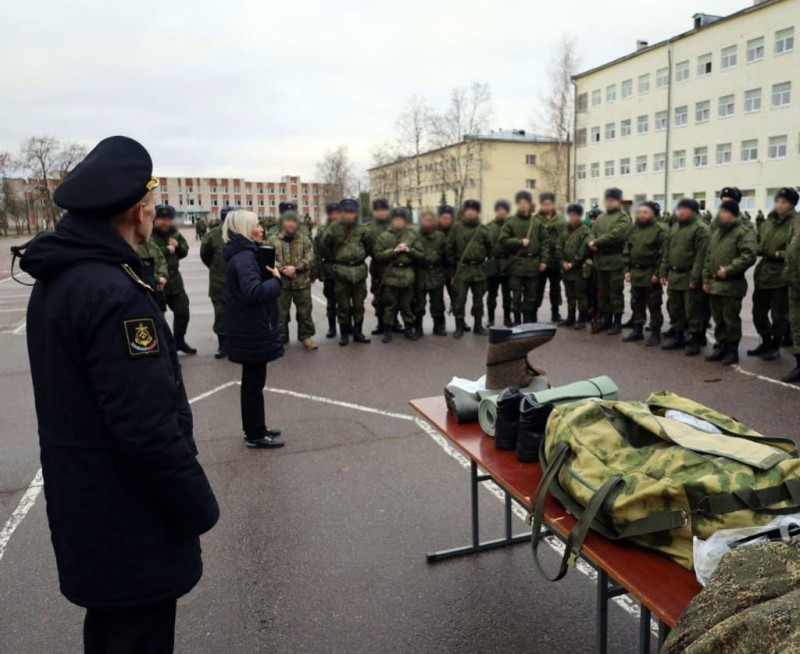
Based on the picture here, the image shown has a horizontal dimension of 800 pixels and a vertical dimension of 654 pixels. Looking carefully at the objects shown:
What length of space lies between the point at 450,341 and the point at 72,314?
324 inches

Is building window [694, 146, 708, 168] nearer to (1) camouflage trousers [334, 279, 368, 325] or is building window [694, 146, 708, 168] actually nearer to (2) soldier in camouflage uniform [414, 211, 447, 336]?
(2) soldier in camouflage uniform [414, 211, 447, 336]

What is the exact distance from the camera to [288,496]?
4371 mm

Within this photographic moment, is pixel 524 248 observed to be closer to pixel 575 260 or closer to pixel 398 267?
pixel 575 260

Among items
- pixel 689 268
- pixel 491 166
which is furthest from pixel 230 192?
pixel 689 268

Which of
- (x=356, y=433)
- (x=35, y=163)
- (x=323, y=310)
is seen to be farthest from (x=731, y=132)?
(x=35, y=163)

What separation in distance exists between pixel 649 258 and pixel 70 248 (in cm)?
861

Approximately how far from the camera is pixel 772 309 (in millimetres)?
7973

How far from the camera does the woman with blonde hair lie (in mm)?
4836

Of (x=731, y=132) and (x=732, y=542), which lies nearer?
(x=732, y=542)

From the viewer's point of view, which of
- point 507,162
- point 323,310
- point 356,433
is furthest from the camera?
point 507,162

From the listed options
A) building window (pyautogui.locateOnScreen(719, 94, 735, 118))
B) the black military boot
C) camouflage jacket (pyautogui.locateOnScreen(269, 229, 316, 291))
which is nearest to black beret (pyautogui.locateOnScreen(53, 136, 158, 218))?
camouflage jacket (pyautogui.locateOnScreen(269, 229, 316, 291))

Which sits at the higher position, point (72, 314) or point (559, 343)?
point (72, 314)

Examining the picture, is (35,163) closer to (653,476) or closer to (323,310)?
(323,310)

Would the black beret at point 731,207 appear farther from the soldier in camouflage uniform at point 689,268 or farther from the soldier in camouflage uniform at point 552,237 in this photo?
the soldier in camouflage uniform at point 552,237
